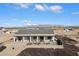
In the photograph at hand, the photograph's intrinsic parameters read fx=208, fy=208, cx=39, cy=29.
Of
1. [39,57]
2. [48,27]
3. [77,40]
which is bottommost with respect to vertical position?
[39,57]

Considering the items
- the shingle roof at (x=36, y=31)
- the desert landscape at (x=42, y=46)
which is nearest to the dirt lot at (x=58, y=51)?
the desert landscape at (x=42, y=46)

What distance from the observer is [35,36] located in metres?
2.77

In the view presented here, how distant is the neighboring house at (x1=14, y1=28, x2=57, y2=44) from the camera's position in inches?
109

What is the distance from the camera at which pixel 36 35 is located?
2.76 m

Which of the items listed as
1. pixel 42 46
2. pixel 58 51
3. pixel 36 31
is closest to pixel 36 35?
pixel 36 31

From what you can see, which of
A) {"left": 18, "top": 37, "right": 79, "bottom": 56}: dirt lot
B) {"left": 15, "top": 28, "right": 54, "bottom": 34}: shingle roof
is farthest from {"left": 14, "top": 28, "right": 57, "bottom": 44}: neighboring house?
{"left": 18, "top": 37, "right": 79, "bottom": 56}: dirt lot

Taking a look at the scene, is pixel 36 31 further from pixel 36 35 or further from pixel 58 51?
Answer: pixel 58 51

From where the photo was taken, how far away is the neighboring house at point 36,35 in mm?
2760

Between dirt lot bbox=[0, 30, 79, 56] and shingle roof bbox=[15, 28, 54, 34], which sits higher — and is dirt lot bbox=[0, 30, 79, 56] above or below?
below

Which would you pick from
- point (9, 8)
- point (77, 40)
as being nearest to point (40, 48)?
point (77, 40)

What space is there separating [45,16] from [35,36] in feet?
0.98

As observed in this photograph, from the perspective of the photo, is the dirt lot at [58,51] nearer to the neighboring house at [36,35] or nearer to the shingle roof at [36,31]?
the neighboring house at [36,35]

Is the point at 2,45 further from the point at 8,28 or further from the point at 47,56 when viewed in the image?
the point at 47,56

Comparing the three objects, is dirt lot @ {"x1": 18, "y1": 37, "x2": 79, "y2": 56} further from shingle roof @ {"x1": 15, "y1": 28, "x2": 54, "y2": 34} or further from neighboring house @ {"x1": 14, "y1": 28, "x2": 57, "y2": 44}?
shingle roof @ {"x1": 15, "y1": 28, "x2": 54, "y2": 34}
